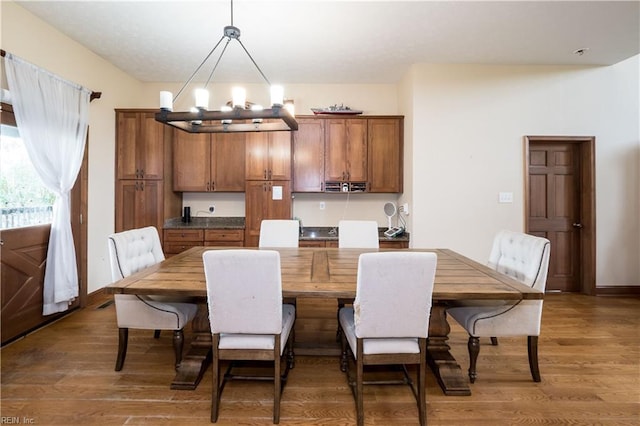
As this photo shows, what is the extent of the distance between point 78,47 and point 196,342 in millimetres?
3345

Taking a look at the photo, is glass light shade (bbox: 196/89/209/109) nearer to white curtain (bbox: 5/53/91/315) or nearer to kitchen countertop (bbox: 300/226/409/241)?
white curtain (bbox: 5/53/91/315)

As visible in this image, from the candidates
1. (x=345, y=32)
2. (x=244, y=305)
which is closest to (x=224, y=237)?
(x=244, y=305)

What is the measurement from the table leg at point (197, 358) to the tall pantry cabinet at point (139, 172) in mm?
2220

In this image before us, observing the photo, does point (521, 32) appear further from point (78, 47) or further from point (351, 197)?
point (78, 47)

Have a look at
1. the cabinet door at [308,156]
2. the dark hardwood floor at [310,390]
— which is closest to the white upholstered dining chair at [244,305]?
the dark hardwood floor at [310,390]

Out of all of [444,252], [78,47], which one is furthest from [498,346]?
[78,47]

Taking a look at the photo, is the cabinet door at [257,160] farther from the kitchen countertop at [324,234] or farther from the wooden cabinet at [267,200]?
the kitchen countertop at [324,234]

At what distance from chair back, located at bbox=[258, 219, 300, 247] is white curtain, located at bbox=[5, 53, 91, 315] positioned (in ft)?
6.21

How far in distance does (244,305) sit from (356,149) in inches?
117

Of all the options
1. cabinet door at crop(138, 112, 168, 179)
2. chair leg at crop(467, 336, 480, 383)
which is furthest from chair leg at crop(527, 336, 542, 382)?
cabinet door at crop(138, 112, 168, 179)

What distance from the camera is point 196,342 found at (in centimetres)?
215

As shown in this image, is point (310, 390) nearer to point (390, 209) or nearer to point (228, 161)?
point (390, 209)

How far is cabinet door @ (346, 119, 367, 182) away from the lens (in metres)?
4.14

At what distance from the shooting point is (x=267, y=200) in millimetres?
4078
